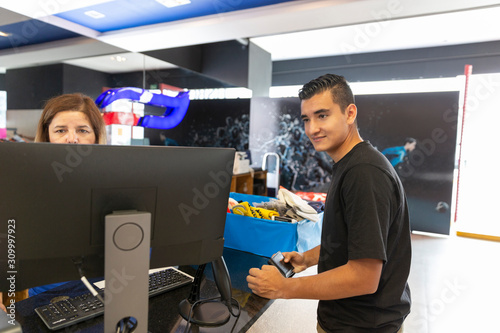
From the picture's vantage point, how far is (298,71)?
275 inches

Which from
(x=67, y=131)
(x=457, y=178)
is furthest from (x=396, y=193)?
(x=457, y=178)

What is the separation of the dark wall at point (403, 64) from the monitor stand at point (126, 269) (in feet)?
21.3

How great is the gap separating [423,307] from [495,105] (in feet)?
12.8

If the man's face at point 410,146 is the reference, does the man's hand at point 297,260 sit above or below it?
below

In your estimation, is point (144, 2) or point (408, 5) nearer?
point (408, 5)

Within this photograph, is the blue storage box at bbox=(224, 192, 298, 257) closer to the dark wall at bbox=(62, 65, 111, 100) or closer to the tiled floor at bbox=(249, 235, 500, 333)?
the tiled floor at bbox=(249, 235, 500, 333)

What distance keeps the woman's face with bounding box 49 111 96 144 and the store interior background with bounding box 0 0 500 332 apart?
7.21 feet

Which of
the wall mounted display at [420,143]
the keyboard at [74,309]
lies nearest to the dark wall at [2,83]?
the keyboard at [74,309]

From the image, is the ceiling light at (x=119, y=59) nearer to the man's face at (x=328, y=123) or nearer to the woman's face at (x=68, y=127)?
the woman's face at (x=68, y=127)

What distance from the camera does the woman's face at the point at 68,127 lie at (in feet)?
5.59

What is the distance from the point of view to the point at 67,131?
67.8 inches

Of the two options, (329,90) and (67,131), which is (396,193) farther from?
(67,131)

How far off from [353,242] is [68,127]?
156 cm

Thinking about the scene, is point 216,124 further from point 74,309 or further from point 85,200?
point 85,200
